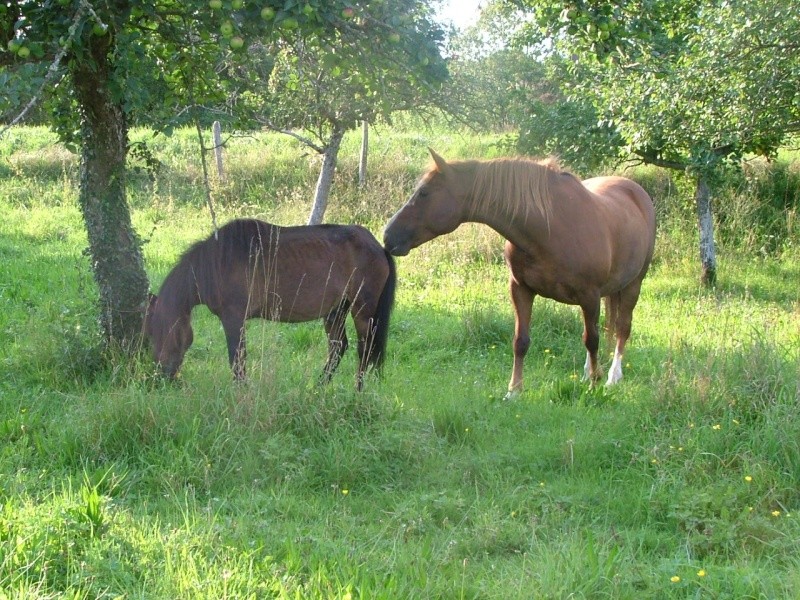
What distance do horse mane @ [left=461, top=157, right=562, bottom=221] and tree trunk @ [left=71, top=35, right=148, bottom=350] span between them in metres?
2.87

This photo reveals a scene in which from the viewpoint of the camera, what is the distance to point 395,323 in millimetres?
8609

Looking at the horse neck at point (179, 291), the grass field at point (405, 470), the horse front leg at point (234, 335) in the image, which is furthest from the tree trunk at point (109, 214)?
the horse front leg at point (234, 335)

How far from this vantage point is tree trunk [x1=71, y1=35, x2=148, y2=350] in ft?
20.9

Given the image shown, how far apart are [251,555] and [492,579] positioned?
41.9 inches

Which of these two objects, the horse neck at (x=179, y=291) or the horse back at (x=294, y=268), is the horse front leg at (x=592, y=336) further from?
the horse neck at (x=179, y=291)

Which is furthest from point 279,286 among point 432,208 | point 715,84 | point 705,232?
point 705,232

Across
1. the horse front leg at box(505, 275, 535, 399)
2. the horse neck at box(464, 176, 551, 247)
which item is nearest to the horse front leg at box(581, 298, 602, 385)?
the horse front leg at box(505, 275, 535, 399)

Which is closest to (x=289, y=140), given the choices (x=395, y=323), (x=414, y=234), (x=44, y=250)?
(x=44, y=250)

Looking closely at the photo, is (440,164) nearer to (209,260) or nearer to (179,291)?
(209,260)

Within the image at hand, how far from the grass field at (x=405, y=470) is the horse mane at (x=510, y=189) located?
1490 mm

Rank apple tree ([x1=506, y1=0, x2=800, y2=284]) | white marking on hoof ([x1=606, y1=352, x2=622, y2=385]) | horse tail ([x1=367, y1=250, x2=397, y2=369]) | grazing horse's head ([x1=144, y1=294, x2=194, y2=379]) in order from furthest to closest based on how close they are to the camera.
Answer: apple tree ([x1=506, y1=0, x2=800, y2=284]), white marking on hoof ([x1=606, y1=352, x2=622, y2=385]), horse tail ([x1=367, y1=250, x2=397, y2=369]), grazing horse's head ([x1=144, y1=294, x2=194, y2=379])

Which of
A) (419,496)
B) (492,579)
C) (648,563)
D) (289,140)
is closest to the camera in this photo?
(492,579)

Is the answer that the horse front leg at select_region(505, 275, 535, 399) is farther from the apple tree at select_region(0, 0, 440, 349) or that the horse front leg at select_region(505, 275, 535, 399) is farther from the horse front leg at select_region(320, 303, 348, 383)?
the apple tree at select_region(0, 0, 440, 349)

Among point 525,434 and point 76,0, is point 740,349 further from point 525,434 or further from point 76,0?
point 76,0
